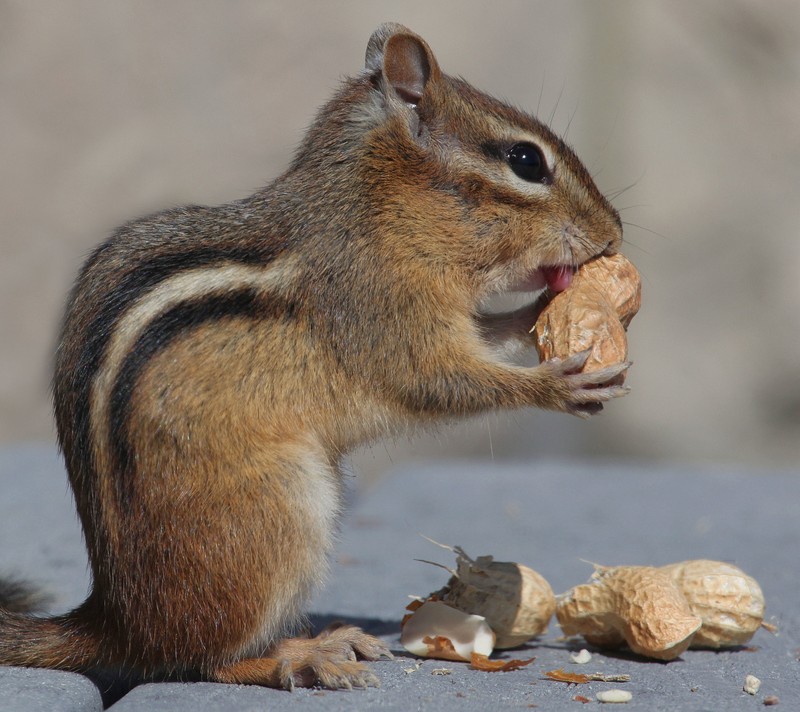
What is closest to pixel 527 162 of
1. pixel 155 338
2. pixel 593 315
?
pixel 593 315

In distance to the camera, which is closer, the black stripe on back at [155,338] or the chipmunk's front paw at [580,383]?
the black stripe on back at [155,338]

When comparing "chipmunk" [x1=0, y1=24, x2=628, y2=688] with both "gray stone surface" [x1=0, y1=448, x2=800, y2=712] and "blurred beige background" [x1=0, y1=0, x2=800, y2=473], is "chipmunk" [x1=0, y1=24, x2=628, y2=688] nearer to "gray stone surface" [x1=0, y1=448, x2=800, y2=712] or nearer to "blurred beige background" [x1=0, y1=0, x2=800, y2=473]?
"gray stone surface" [x1=0, y1=448, x2=800, y2=712]

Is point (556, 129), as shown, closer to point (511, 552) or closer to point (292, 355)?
point (511, 552)

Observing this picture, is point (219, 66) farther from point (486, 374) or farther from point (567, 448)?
point (486, 374)

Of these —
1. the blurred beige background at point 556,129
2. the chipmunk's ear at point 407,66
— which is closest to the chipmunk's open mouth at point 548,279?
the chipmunk's ear at point 407,66

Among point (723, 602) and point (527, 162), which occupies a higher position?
point (527, 162)

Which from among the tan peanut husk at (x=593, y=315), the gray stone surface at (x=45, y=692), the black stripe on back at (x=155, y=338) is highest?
the tan peanut husk at (x=593, y=315)

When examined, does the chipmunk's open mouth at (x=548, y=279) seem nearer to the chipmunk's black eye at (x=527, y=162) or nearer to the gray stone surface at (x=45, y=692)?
the chipmunk's black eye at (x=527, y=162)
